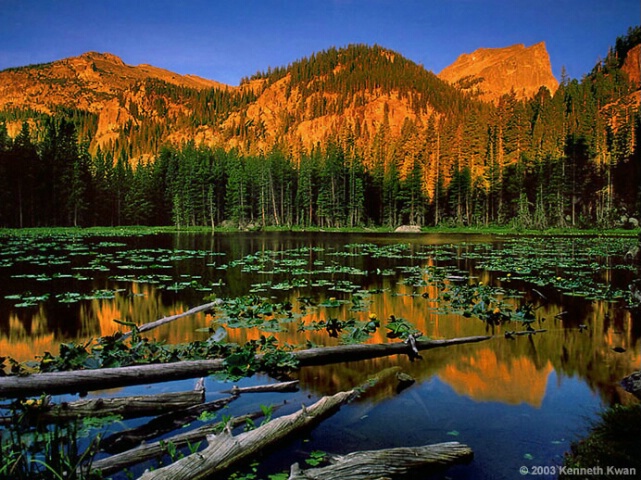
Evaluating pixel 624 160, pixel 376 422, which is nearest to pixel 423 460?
pixel 376 422

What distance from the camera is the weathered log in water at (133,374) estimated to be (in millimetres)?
5004

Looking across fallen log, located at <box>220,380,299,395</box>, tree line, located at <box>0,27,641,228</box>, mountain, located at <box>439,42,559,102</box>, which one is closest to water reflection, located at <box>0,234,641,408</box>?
fallen log, located at <box>220,380,299,395</box>

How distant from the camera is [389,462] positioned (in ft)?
12.4

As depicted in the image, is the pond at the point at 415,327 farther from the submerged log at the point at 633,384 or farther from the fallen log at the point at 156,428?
the fallen log at the point at 156,428

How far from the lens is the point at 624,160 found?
60.2 meters

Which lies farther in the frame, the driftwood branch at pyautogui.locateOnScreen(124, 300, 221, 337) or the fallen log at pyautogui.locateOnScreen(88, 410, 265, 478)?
the driftwood branch at pyautogui.locateOnScreen(124, 300, 221, 337)

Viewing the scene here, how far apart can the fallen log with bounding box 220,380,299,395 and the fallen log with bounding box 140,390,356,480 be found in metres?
0.97

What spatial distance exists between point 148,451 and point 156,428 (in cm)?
68

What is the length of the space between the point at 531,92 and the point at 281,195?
11345 cm

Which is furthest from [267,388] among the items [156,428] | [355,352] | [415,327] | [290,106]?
[290,106]

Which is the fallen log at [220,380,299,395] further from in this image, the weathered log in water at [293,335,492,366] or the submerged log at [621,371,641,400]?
the submerged log at [621,371,641,400]

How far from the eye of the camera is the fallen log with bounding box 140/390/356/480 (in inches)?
133

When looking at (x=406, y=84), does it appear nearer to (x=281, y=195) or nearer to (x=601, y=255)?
(x=281, y=195)

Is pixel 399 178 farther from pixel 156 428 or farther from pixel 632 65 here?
pixel 156 428
